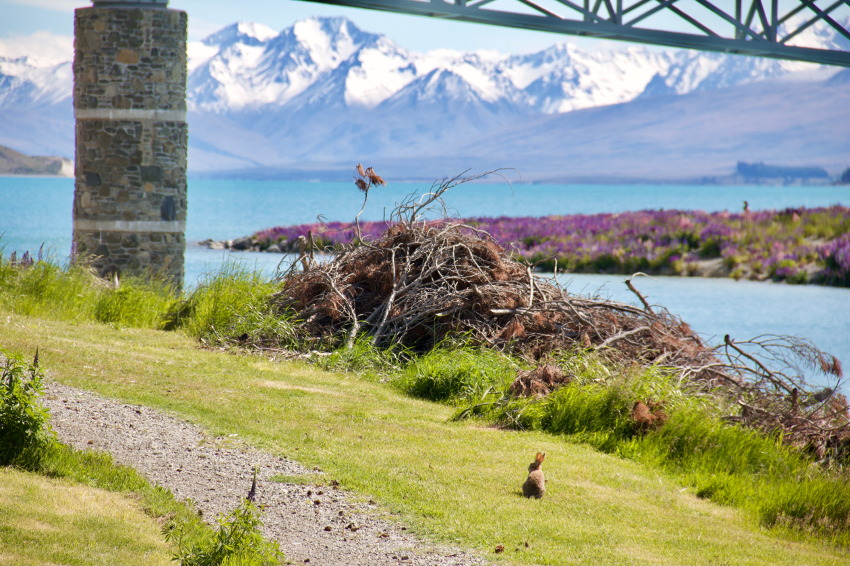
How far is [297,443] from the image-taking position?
19.0ft

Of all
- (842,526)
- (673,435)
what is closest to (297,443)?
(673,435)

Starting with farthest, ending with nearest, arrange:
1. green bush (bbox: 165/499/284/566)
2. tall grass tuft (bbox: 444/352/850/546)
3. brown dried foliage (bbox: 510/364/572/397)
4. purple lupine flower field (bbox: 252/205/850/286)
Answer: purple lupine flower field (bbox: 252/205/850/286), brown dried foliage (bbox: 510/364/572/397), tall grass tuft (bbox: 444/352/850/546), green bush (bbox: 165/499/284/566)

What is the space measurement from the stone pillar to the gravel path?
7.42 metres

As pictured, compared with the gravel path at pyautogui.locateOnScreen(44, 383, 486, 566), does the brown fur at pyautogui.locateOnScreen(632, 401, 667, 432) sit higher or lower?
higher

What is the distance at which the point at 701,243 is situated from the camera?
23.9 meters

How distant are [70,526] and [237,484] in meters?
1.18

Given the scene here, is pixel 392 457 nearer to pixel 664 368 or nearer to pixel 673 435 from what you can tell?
pixel 673 435

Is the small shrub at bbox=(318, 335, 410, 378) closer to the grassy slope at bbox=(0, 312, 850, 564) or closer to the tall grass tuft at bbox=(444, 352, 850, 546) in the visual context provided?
the grassy slope at bbox=(0, 312, 850, 564)

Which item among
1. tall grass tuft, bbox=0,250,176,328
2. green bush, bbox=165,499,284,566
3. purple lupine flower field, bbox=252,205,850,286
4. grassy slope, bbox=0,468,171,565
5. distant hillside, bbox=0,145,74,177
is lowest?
grassy slope, bbox=0,468,171,565

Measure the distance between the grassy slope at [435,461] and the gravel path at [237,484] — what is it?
8.4 inches

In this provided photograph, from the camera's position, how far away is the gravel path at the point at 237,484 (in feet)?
13.4

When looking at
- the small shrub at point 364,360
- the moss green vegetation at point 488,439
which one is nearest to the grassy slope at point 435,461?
the moss green vegetation at point 488,439

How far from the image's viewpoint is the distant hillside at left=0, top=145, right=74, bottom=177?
162625 mm

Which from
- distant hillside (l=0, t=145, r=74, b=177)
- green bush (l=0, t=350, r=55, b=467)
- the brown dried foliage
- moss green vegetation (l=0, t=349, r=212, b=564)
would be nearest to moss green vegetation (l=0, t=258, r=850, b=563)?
the brown dried foliage
